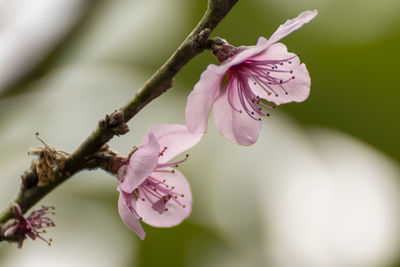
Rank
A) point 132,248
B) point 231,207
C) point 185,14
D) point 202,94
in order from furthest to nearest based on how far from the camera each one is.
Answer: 1. point 185,14
2. point 231,207
3. point 132,248
4. point 202,94

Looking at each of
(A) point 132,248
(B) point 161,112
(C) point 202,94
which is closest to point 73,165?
(C) point 202,94

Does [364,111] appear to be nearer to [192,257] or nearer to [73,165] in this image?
[192,257]

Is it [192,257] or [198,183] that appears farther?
[198,183]

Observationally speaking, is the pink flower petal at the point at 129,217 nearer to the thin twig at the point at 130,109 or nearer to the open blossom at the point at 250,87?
the thin twig at the point at 130,109

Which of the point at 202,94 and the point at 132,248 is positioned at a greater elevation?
the point at 202,94

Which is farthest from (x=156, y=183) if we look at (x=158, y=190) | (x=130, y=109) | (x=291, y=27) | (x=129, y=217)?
(x=291, y=27)

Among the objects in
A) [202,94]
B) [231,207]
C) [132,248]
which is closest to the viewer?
[202,94]
